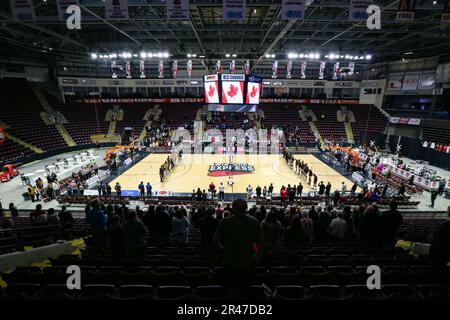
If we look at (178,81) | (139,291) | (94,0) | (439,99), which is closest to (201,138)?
(178,81)

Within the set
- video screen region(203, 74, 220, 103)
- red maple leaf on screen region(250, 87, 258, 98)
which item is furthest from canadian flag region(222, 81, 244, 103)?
red maple leaf on screen region(250, 87, 258, 98)

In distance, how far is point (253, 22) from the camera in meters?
26.7

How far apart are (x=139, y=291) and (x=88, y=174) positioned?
2128 centimetres

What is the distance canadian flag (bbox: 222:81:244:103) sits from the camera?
21656 mm

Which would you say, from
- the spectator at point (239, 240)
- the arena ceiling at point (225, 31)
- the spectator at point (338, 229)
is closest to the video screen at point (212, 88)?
the arena ceiling at point (225, 31)

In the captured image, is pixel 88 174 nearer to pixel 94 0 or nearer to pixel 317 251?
pixel 94 0

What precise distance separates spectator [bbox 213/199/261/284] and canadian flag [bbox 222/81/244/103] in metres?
19.4

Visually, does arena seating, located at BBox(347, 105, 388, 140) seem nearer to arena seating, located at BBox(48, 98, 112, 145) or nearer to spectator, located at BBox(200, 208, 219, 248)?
spectator, located at BBox(200, 208, 219, 248)

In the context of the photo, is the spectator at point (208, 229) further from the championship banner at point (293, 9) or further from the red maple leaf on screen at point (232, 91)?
the red maple leaf on screen at point (232, 91)

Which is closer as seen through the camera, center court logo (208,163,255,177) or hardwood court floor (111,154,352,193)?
hardwood court floor (111,154,352,193)

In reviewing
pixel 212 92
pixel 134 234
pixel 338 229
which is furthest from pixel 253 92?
pixel 134 234

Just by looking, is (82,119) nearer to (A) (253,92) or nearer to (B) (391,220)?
(A) (253,92)

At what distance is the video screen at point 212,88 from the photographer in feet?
72.2

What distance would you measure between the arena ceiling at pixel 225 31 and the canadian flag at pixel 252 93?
4.81m
